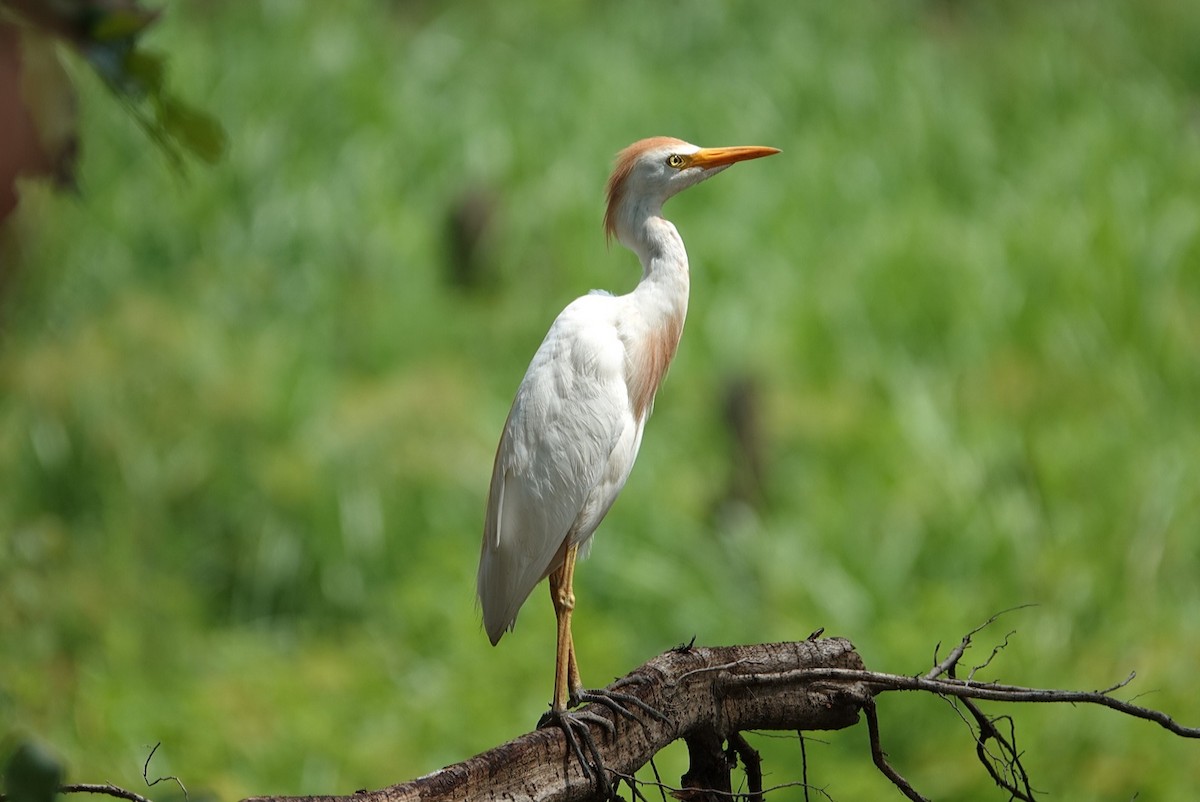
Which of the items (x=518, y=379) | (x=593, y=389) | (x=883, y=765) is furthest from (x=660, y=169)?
(x=518, y=379)

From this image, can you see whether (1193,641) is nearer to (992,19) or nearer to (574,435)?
(574,435)

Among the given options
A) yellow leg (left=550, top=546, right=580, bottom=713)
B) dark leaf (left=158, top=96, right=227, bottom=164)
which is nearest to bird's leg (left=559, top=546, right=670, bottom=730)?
yellow leg (left=550, top=546, right=580, bottom=713)

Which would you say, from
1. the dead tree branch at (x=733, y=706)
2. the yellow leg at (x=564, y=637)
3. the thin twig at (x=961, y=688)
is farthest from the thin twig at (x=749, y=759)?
the yellow leg at (x=564, y=637)

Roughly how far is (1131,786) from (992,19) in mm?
6742

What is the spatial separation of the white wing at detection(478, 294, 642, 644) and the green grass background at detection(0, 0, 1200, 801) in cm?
112

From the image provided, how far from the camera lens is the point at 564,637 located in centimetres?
197

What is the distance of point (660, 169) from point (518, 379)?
4026 mm

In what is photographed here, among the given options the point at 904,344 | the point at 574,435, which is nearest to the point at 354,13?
the point at 904,344

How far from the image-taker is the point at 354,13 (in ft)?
27.7

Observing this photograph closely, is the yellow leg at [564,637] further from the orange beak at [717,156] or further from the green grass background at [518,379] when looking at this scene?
the green grass background at [518,379]

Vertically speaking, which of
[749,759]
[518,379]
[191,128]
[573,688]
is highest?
[518,379]

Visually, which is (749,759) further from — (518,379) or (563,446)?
(518,379)

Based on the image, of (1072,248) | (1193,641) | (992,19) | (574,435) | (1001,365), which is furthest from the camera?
(992,19)

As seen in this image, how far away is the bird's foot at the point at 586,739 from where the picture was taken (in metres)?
1.59
